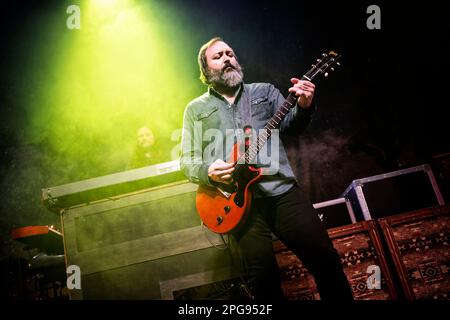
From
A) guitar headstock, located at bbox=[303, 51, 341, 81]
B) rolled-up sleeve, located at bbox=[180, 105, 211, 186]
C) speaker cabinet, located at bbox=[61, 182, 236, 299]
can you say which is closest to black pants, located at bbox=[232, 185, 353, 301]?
rolled-up sleeve, located at bbox=[180, 105, 211, 186]

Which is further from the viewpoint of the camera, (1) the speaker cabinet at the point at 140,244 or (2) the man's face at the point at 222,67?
(1) the speaker cabinet at the point at 140,244

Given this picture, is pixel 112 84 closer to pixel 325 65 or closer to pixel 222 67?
pixel 222 67

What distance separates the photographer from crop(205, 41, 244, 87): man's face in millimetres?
2385

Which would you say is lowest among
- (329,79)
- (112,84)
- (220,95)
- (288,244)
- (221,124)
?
(288,244)

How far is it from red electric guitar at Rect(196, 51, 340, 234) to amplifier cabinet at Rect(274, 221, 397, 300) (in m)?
0.72

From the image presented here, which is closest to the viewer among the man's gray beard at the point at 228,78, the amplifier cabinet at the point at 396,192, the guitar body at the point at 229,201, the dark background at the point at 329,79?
the guitar body at the point at 229,201

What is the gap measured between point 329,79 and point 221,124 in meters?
3.74

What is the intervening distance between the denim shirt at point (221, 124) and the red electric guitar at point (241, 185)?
0.06 m

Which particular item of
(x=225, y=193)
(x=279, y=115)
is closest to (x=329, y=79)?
(x=279, y=115)

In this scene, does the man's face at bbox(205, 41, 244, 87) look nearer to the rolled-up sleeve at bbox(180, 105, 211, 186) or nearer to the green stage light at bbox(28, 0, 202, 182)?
the rolled-up sleeve at bbox(180, 105, 211, 186)

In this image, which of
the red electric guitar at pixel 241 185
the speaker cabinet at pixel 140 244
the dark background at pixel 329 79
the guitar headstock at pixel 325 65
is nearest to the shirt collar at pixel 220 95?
the red electric guitar at pixel 241 185

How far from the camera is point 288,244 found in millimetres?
1901

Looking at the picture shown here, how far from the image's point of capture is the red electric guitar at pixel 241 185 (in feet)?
6.69

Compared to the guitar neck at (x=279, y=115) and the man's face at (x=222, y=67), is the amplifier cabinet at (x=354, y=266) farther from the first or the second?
the man's face at (x=222, y=67)
